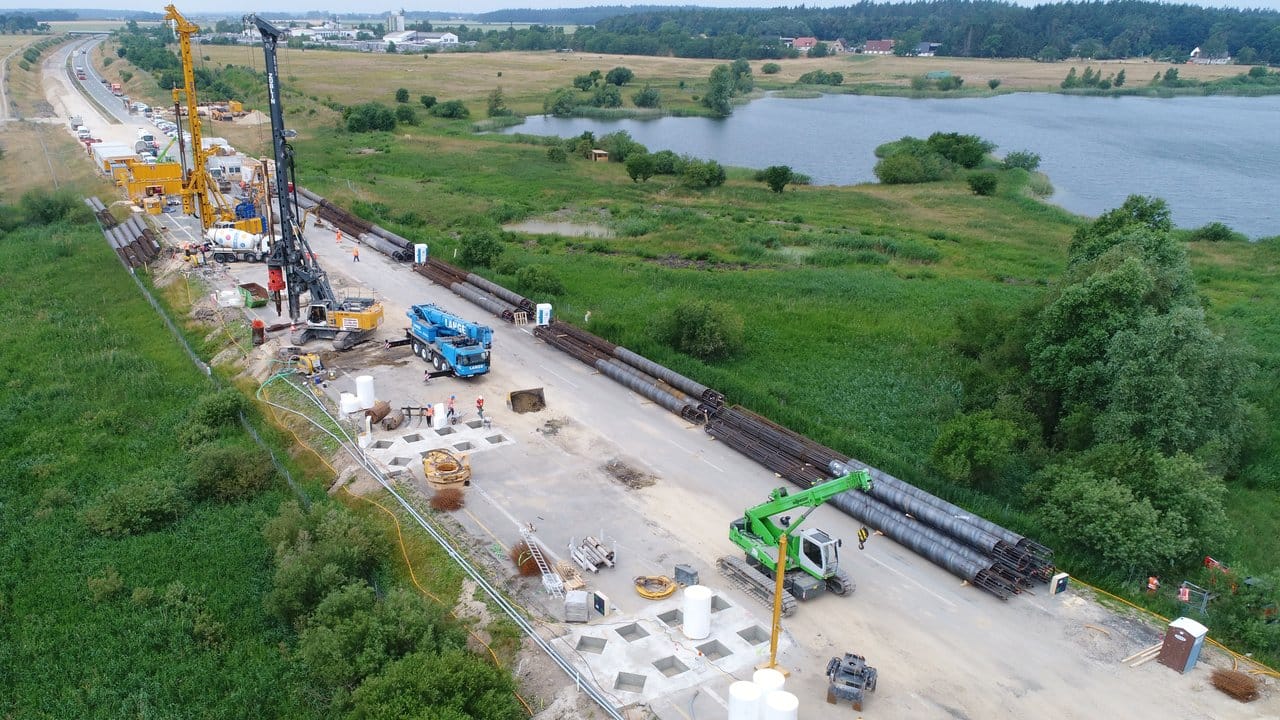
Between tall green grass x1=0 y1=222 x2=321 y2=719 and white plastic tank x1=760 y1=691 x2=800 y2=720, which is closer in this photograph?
white plastic tank x1=760 y1=691 x2=800 y2=720

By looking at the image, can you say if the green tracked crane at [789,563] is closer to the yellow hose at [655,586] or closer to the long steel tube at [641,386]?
the yellow hose at [655,586]

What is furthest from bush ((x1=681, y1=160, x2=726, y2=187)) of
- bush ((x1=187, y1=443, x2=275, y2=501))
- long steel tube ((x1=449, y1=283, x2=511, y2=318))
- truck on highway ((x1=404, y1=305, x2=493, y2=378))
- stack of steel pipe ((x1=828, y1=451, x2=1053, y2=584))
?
bush ((x1=187, y1=443, x2=275, y2=501))

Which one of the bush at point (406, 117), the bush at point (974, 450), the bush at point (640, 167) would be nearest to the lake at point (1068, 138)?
the bush at point (406, 117)

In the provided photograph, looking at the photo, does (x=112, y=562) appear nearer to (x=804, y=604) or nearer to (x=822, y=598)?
(x=804, y=604)

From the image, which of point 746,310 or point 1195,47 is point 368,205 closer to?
point 746,310

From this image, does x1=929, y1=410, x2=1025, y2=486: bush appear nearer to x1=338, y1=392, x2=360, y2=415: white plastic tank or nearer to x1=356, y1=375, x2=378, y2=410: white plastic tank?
x1=356, y1=375, x2=378, y2=410: white plastic tank

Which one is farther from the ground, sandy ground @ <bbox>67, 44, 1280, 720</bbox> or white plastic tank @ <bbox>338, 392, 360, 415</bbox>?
white plastic tank @ <bbox>338, 392, 360, 415</bbox>

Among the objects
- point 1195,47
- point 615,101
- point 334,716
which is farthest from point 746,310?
point 1195,47
